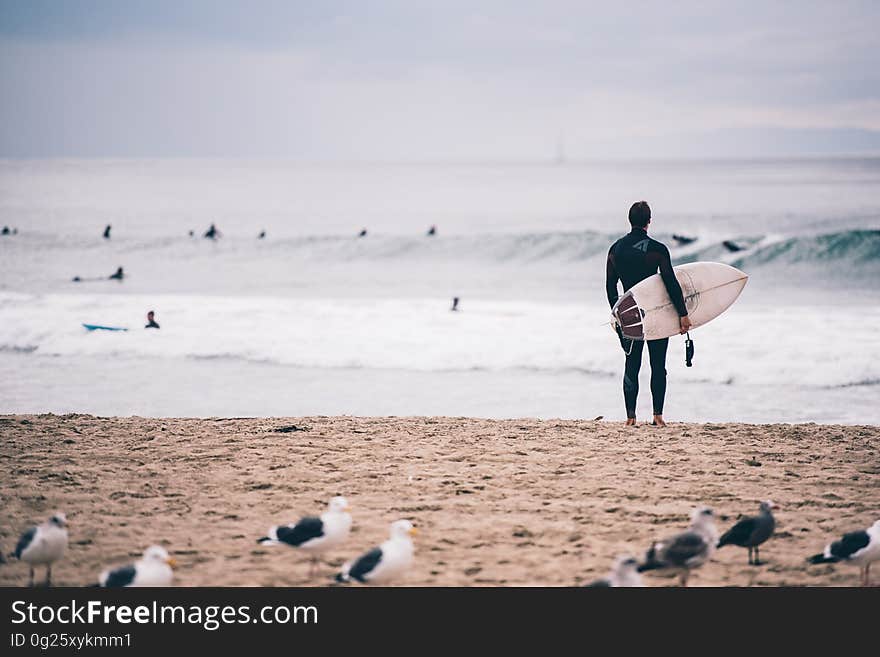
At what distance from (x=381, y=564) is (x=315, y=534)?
0.48 m

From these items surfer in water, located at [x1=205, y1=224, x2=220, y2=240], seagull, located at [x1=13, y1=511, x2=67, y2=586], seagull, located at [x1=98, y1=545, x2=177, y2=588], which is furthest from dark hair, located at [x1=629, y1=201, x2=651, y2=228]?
surfer in water, located at [x1=205, y1=224, x2=220, y2=240]

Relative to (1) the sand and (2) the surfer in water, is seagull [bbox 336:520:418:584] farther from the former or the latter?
(2) the surfer in water

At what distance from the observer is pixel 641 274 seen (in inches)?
272

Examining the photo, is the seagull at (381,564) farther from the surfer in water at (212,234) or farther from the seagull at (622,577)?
the surfer in water at (212,234)

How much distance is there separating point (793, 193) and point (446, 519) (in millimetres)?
67973

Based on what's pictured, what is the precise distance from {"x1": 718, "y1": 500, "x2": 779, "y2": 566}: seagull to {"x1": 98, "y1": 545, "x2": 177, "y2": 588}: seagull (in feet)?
9.42

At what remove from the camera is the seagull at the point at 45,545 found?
400 cm

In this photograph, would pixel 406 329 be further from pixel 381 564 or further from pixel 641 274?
pixel 381 564

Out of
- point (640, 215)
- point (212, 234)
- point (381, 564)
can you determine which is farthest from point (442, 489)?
point (212, 234)

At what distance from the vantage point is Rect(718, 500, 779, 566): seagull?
14.2 ft

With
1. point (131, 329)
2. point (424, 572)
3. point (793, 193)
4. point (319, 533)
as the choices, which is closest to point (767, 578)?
point (424, 572)

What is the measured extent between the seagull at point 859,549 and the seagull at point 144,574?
331 cm

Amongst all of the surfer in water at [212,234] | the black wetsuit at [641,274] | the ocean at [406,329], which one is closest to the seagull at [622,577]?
the black wetsuit at [641,274]

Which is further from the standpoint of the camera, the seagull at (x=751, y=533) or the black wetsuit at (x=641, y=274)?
the black wetsuit at (x=641, y=274)
